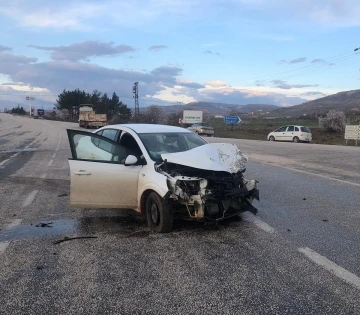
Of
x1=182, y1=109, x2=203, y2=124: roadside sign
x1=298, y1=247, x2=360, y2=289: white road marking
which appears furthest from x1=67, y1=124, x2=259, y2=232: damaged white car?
x1=182, y1=109, x2=203, y2=124: roadside sign

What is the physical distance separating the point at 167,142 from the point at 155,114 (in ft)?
281

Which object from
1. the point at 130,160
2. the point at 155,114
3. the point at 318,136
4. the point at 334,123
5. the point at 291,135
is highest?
the point at 155,114

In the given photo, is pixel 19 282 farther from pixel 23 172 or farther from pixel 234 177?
pixel 23 172

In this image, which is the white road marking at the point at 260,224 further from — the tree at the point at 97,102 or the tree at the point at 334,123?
the tree at the point at 97,102

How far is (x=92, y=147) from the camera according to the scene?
6477 millimetres

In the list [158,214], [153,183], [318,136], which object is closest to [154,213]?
[158,214]

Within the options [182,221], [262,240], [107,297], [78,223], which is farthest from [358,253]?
[78,223]

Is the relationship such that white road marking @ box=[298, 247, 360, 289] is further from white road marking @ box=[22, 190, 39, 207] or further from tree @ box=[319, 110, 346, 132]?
tree @ box=[319, 110, 346, 132]

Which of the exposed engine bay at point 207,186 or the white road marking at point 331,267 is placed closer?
the white road marking at point 331,267

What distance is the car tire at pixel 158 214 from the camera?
5570mm

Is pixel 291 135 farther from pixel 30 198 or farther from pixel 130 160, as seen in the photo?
pixel 130 160

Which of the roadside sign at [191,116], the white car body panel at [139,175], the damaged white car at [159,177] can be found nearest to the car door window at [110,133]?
the damaged white car at [159,177]

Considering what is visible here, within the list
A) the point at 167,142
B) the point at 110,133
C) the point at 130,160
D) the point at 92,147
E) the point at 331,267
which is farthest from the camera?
the point at 110,133

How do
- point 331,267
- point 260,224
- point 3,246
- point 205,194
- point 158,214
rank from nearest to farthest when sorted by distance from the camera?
point 331,267 < point 3,246 < point 205,194 < point 158,214 < point 260,224
